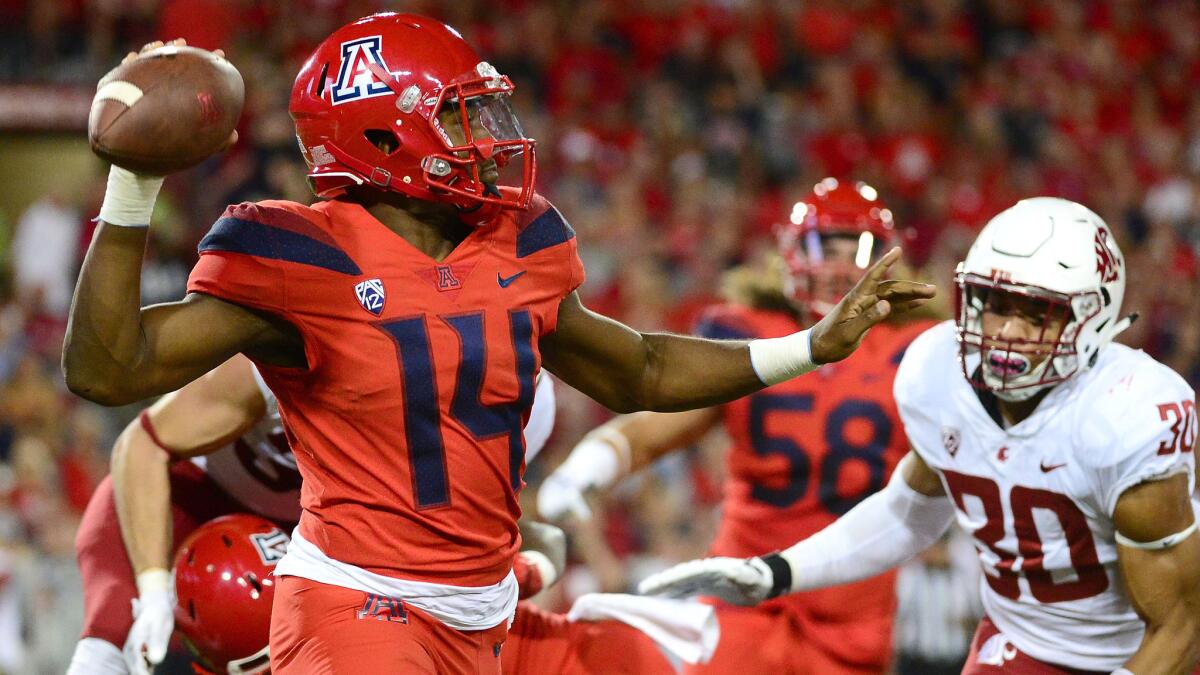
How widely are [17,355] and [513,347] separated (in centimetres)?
573

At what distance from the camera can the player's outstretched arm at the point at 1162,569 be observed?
113 inches

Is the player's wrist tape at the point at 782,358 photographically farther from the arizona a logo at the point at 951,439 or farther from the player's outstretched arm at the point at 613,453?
the player's outstretched arm at the point at 613,453

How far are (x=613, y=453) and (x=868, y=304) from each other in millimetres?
1565

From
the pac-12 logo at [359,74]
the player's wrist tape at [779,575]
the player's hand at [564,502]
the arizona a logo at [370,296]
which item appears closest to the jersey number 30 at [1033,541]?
the player's wrist tape at [779,575]

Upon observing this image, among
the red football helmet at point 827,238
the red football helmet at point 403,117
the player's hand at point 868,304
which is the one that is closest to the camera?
the red football helmet at point 403,117

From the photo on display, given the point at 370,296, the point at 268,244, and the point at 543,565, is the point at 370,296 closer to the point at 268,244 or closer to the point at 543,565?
the point at 268,244

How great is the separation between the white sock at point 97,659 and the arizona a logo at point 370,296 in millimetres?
1398

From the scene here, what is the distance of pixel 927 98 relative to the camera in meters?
9.98

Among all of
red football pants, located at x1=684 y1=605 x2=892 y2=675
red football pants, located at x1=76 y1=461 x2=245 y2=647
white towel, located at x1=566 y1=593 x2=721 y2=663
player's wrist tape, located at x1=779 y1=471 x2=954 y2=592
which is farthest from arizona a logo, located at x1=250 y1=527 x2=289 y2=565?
A: red football pants, located at x1=684 y1=605 x2=892 y2=675

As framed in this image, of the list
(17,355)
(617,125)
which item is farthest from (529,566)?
(617,125)

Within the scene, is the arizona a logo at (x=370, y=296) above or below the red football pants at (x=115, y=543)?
above

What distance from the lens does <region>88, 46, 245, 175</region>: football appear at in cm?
221

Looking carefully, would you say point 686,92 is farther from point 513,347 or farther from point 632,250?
point 513,347

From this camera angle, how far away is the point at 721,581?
11.0 feet
